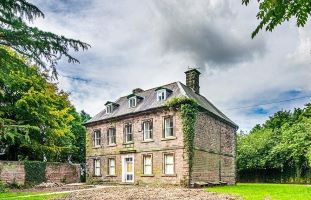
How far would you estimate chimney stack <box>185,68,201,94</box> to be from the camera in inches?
1281

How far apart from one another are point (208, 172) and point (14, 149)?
19.7 metres

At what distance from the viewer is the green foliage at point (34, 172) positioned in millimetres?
29922

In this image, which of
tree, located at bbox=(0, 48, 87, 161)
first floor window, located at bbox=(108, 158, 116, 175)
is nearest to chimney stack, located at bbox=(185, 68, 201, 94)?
first floor window, located at bbox=(108, 158, 116, 175)

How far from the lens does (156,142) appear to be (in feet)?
94.3

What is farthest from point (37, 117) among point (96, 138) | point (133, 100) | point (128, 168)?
point (128, 168)

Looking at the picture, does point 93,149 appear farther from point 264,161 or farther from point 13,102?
point 264,161

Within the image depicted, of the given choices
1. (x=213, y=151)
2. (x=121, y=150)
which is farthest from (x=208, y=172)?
(x=121, y=150)

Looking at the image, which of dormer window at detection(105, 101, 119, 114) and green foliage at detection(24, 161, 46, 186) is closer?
green foliage at detection(24, 161, 46, 186)

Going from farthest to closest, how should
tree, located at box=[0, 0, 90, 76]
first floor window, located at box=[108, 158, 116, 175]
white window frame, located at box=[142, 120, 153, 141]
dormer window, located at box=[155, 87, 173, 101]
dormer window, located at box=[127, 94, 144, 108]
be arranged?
first floor window, located at box=[108, 158, 116, 175] → dormer window, located at box=[127, 94, 144, 108] → white window frame, located at box=[142, 120, 153, 141] → dormer window, located at box=[155, 87, 173, 101] → tree, located at box=[0, 0, 90, 76]

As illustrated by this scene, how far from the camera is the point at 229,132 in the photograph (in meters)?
34.5

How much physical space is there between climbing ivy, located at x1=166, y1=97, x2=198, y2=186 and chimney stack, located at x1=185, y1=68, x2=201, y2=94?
5678mm

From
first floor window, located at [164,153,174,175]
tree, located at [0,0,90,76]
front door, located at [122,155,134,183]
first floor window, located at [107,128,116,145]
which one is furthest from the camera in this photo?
first floor window, located at [107,128,116,145]

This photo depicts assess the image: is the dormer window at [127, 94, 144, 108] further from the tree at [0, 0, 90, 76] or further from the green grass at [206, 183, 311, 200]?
the tree at [0, 0, 90, 76]

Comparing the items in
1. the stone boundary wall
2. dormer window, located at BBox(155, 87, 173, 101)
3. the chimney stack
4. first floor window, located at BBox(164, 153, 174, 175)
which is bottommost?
the stone boundary wall
